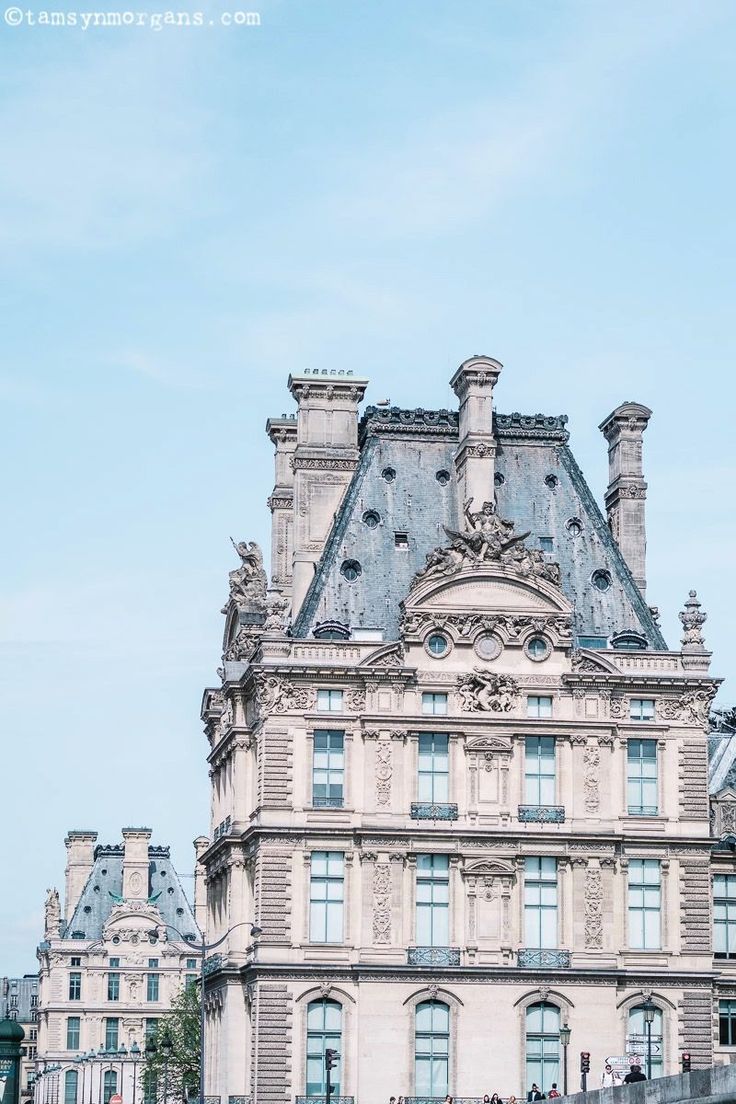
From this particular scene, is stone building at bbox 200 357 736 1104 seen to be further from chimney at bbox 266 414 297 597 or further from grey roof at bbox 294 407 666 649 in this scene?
chimney at bbox 266 414 297 597

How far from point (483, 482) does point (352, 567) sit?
5.30 meters

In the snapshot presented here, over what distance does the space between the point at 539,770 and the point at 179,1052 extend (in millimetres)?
42532

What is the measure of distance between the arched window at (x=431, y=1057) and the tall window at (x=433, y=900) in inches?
95.8

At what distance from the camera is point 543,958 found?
75.2 m

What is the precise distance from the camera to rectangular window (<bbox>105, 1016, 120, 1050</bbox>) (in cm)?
16275

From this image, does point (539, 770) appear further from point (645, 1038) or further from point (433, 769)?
point (645, 1038)

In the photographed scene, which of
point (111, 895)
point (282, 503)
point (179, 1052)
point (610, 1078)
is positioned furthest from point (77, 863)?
point (610, 1078)

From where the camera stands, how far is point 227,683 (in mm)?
80562

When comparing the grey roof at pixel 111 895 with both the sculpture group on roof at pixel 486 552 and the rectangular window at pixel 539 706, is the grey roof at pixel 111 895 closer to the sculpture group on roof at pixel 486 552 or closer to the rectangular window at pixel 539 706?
the rectangular window at pixel 539 706

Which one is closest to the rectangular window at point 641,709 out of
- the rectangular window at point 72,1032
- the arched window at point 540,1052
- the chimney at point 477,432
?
the chimney at point 477,432

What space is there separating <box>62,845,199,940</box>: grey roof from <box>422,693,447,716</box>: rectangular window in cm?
9223

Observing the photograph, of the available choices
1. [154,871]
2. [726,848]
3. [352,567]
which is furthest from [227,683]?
[154,871]

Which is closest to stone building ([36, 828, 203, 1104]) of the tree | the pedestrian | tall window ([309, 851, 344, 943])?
the tree

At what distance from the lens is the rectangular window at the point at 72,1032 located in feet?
536
